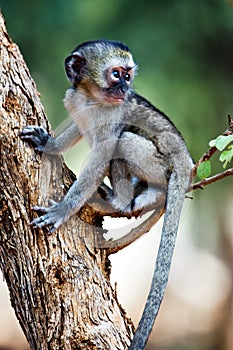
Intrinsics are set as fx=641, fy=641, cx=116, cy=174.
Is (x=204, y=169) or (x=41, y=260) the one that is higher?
(x=204, y=169)

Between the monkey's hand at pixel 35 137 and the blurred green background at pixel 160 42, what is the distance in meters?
4.48

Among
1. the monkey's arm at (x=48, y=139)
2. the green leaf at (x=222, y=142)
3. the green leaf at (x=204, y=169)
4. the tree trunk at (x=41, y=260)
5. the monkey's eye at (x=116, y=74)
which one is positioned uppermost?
the monkey's eye at (x=116, y=74)

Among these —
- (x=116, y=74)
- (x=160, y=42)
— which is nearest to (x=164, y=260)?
(x=116, y=74)

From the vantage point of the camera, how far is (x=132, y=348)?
269 centimetres

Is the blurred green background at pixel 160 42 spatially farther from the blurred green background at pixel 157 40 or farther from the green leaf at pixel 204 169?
the green leaf at pixel 204 169

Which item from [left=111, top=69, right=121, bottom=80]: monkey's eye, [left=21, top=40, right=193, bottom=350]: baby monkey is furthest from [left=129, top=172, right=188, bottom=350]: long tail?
[left=111, top=69, right=121, bottom=80]: monkey's eye

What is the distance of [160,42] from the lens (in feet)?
25.5

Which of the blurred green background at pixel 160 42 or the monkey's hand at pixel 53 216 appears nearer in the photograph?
the monkey's hand at pixel 53 216

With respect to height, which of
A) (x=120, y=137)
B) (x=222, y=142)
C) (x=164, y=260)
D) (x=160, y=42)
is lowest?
(x=164, y=260)

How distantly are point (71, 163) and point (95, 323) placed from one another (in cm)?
238

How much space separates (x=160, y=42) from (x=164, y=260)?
5.23 metres

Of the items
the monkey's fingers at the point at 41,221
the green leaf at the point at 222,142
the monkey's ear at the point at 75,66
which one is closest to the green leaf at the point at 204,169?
the green leaf at the point at 222,142

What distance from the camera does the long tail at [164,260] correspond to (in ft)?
8.99

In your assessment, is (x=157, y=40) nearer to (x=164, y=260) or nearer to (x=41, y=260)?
(x=164, y=260)
